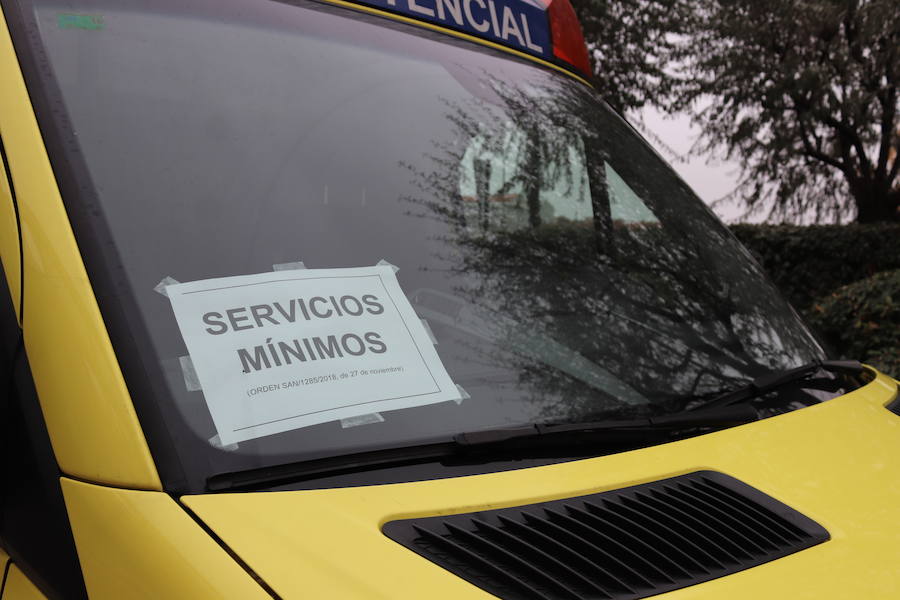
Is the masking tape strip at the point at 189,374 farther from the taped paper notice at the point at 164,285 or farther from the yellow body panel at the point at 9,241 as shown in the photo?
the yellow body panel at the point at 9,241

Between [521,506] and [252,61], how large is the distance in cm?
101

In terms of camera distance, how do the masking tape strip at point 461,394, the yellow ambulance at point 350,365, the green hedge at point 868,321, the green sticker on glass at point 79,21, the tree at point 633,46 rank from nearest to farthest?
the yellow ambulance at point 350,365 < the masking tape strip at point 461,394 < the green sticker on glass at point 79,21 < the green hedge at point 868,321 < the tree at point 633,46

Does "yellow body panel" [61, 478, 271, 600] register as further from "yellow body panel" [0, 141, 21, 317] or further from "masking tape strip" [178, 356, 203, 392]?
"yellow body panel" [0, 141, 21, 317]

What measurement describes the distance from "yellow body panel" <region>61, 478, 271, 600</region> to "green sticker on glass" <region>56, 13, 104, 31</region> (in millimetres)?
811

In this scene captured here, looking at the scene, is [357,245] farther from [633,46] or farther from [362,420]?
[633,46]

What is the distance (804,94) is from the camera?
39.2ft

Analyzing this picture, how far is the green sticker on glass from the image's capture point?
4.88ft

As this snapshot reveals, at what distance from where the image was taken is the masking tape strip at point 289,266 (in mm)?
1387

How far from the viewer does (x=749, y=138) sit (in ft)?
45.4

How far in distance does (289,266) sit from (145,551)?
1.73ft

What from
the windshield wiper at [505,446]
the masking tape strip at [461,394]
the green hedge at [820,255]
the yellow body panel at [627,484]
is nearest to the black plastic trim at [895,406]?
the yellow body panel at [627,484]

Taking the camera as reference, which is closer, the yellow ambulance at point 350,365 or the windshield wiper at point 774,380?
the yellow ambulance at point 350,365

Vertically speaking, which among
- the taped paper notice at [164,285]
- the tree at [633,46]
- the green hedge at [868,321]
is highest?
the tree at [633,46]

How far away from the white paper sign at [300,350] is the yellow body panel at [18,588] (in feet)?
1.18
